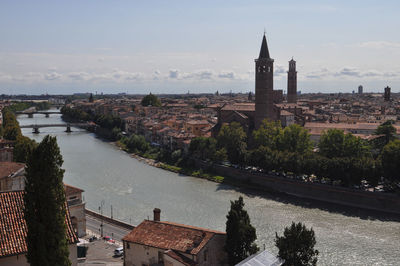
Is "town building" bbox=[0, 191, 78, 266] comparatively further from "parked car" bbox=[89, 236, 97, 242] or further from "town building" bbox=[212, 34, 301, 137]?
"town building" bbox=[212, 34, 301, 137]

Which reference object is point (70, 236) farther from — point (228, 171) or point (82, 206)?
point (228, 171)

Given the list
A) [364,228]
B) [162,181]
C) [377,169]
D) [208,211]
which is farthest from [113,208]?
[377,169]

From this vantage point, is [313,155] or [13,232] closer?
[13,232]

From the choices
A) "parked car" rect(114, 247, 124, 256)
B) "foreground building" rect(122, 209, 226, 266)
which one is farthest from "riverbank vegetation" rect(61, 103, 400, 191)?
"foreground building" rect(122, 209, 226, 266)

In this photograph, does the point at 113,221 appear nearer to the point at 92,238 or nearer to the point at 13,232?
the point at 92,238

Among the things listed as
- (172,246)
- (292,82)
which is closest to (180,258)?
(172,246)

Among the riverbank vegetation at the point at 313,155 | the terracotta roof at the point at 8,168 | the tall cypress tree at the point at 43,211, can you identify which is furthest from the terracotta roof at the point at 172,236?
the riverbank vegetation at the point at 313,155
